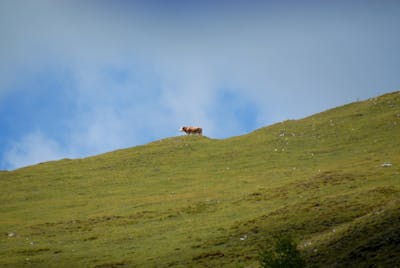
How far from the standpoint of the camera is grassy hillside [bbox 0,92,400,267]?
1838 inches

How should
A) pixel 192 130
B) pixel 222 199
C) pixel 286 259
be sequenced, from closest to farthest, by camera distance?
Result: pixel 286 259
pixel 222 199
pixel 192 130

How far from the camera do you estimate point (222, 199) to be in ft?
211

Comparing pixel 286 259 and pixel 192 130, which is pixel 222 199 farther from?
pixel 192 130

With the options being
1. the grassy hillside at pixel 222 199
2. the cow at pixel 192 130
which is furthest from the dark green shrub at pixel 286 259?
the cow at pixel 192 130

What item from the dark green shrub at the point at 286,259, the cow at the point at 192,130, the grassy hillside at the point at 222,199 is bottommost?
the dark green shrub at the point at 286,259

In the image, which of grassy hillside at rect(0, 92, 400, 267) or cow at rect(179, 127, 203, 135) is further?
cow at rect(179, 127, 203, 135)

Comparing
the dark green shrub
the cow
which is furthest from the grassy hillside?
the cow

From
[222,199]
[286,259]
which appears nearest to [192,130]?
[222,199]

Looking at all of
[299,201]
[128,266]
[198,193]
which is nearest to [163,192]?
[198,193]

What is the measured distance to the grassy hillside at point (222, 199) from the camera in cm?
4669

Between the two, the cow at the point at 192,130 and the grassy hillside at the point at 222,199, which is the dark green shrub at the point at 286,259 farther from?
the cow at the point at 192,130

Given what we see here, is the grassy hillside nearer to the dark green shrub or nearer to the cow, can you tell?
the dark green shrub

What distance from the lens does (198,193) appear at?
6825 cm

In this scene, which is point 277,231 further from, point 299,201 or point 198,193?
point 198,193
